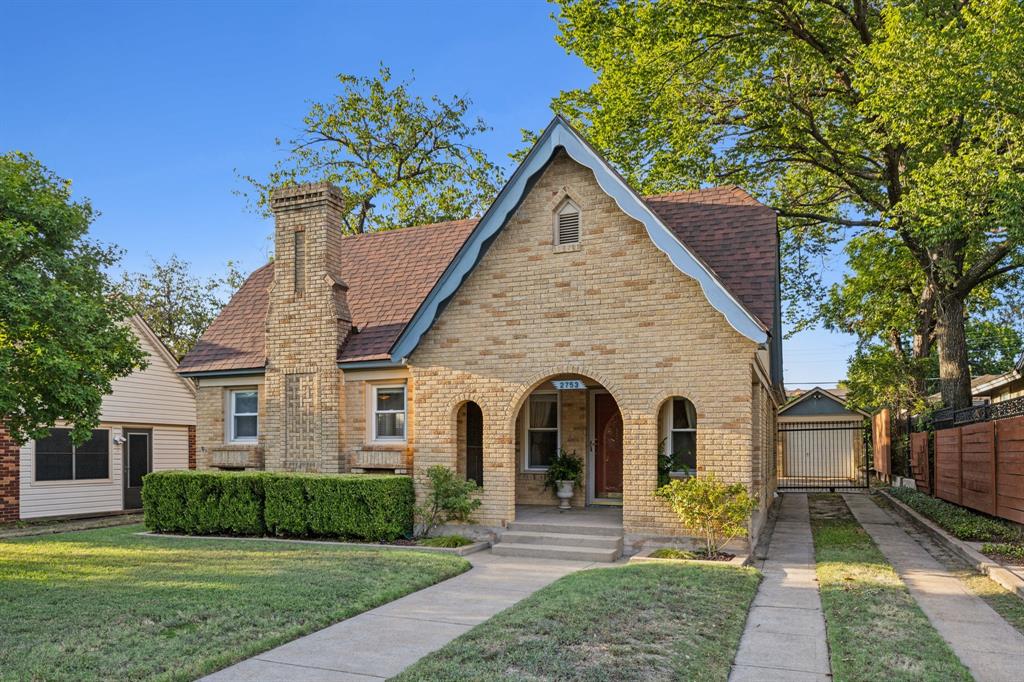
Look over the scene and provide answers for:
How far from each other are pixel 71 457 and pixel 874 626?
20.2m

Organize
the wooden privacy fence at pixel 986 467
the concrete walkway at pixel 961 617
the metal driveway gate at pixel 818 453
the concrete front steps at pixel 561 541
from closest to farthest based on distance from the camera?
the concrete walkway at pixel 961 617 → the concrete front steps at pixel 561 541 → the wooden privacy fence at pixel 986 467 → the metal driveway gate at pixel 818 453

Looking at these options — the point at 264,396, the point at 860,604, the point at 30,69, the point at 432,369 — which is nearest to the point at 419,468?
the point at 432,369

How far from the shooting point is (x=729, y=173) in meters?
23.4

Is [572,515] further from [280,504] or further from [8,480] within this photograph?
[8,480]

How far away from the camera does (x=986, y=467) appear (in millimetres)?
14914

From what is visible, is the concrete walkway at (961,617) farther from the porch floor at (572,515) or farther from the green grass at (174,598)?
the green grass at (174,598)

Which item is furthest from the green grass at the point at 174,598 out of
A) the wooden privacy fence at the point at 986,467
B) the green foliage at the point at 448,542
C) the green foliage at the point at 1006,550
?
the wooden privacy fence at the point at 986,467

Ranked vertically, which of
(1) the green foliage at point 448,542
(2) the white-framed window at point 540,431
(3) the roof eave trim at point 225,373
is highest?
(3) the roof eave trim at point 225,373

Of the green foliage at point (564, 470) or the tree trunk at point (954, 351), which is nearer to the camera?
the green foliage at point (564, 470)

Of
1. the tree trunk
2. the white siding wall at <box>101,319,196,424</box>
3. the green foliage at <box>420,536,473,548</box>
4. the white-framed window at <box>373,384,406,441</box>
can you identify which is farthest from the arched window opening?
the white siding wall at <box>101,319,196,424</box>

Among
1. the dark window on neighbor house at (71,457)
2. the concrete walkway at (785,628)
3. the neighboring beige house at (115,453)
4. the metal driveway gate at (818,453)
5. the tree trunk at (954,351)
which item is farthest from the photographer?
the metal driveway gate at (818,453)

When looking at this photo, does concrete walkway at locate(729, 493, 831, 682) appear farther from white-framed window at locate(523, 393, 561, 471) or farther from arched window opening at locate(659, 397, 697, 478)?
white-framed window at locate(523, 393, 561, 471)

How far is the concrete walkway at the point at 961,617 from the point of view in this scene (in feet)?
21.3

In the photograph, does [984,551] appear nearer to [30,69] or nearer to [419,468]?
[419,468]
